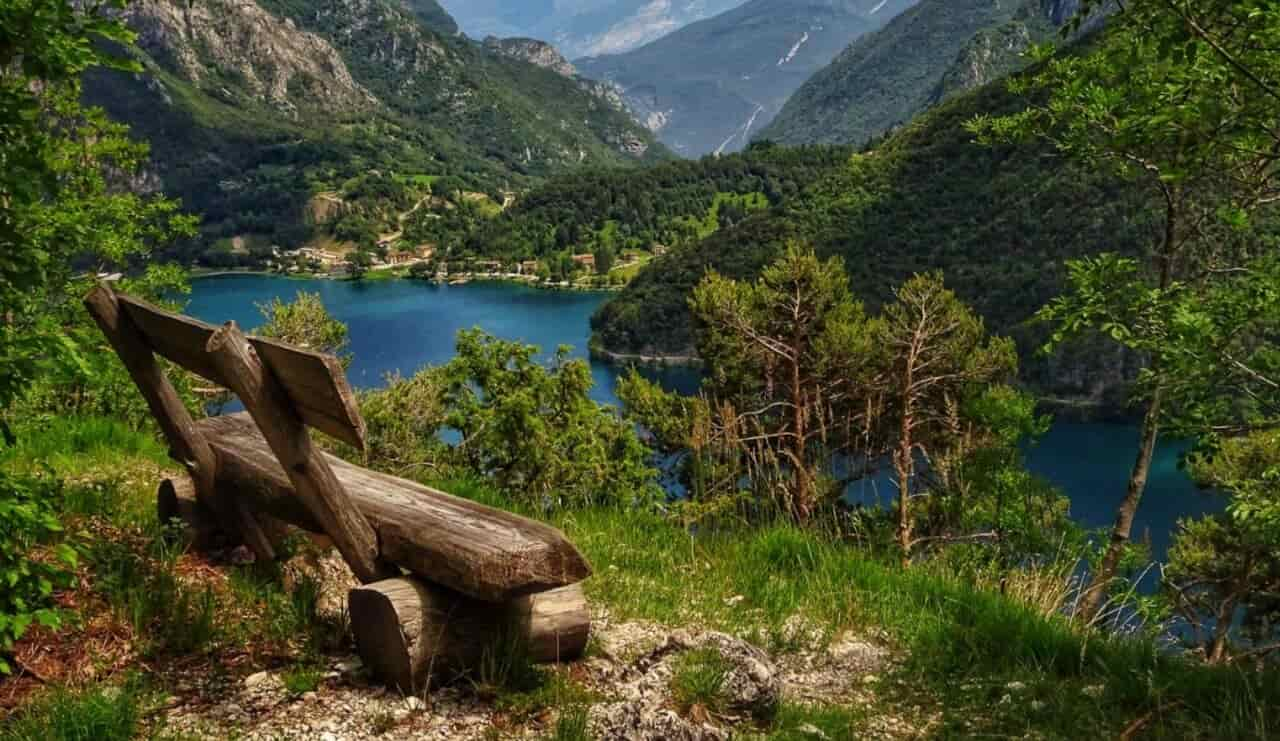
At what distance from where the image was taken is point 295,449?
4152 millimetres

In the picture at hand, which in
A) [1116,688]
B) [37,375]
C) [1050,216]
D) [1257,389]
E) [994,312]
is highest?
[37,375]

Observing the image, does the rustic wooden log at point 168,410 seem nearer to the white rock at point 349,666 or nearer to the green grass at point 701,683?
the white rock at point 349,666

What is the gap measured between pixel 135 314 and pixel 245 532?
1.37m

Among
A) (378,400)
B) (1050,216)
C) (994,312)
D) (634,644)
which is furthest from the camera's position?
(1050,216)

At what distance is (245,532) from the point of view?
517cm

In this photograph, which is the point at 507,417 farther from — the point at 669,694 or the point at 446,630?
the point at 669,694

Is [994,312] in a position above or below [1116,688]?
below

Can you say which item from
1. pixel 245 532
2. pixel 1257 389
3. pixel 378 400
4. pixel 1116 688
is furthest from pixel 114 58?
pixel 378 400

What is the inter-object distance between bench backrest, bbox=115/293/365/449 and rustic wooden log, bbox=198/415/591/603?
2.09ft

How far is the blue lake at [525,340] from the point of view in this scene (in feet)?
254

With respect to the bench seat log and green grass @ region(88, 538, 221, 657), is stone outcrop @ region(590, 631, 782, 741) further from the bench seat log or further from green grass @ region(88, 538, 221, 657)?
the bench seat log

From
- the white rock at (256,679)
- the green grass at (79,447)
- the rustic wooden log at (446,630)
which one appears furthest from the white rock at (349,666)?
the green grass at (79,447)

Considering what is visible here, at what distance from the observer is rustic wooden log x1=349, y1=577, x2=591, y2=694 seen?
398 centimetres

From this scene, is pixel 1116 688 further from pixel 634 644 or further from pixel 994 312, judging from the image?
pixel 994 312
